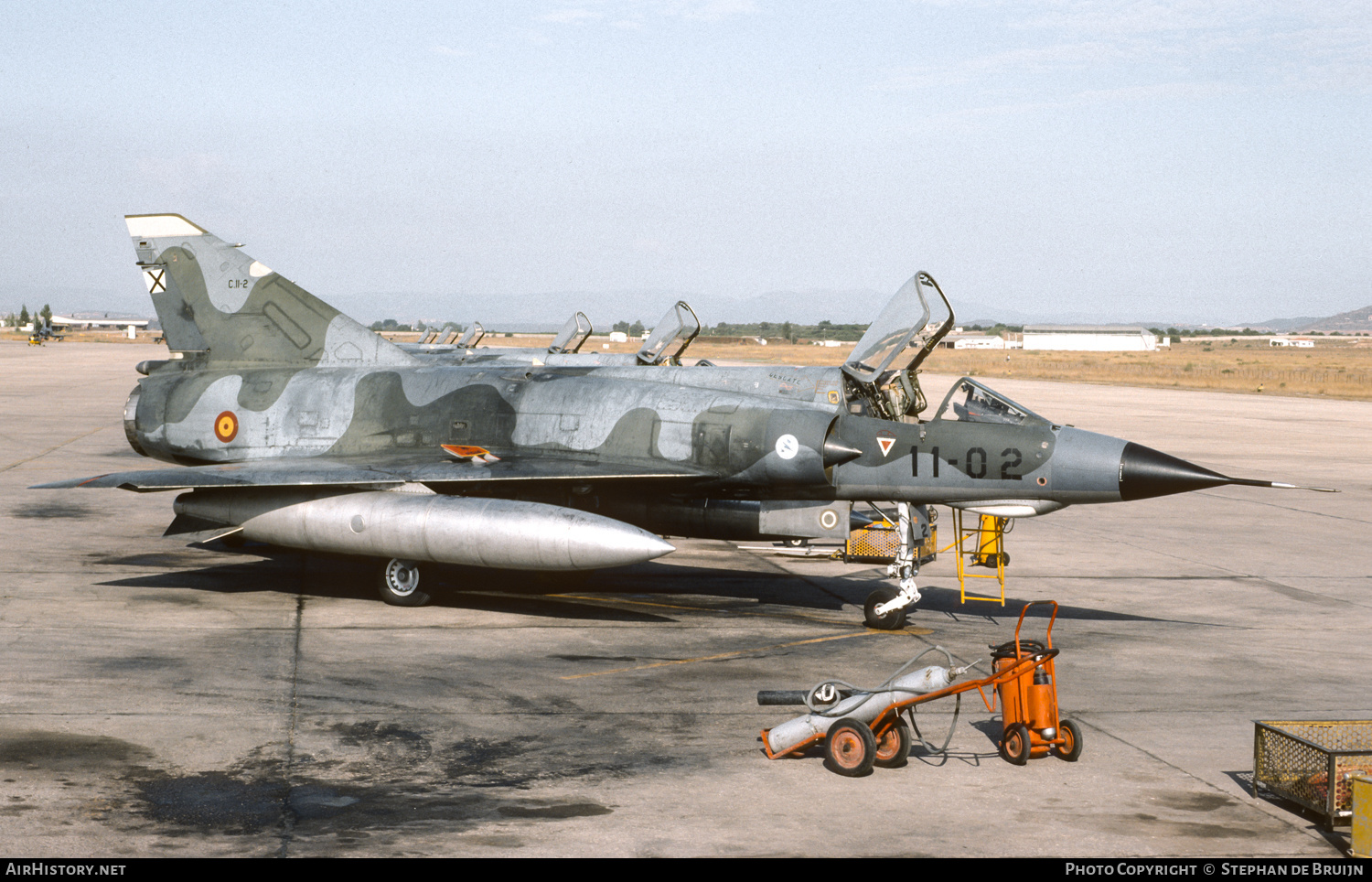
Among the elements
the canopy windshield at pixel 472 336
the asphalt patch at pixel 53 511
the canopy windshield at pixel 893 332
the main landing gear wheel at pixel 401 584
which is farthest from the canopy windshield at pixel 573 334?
the canopy windshield at pixel 893 332

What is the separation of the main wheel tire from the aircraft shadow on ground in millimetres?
798

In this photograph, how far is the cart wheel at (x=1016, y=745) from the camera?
822 cm

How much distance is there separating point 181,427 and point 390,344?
283cm

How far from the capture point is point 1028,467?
1209cm

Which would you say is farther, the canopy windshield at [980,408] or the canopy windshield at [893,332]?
the canopy windshield at [893,332]

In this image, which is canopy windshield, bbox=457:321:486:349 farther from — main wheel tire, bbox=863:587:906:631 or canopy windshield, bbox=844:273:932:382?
main wheel tire, bbox=863:587:906:631

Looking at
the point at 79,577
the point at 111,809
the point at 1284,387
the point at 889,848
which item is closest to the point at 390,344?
the point at 79,577

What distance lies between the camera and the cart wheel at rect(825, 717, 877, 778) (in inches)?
313

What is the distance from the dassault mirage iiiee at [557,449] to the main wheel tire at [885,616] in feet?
0.15

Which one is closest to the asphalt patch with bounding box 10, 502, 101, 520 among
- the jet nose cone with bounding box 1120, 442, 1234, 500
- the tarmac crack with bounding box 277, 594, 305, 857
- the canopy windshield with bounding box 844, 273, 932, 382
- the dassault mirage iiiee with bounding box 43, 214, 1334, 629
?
the dassault mirage iiiee with bounding box 43, 214, 1334, 629

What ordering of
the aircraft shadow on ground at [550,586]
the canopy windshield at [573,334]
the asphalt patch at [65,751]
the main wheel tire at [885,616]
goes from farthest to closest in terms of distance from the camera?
the canopy windshield at [573,334], the aircraft shadow on ground at [550,586], the main wheel tire at [885,616], the asphalt patch at [65,751]

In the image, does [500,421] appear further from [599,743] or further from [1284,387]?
[1284,387]

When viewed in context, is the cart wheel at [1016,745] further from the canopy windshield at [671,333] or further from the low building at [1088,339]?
the low building at [1088,339]

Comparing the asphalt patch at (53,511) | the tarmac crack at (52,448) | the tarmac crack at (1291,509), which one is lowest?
the tarmac crack at (1291,509)
